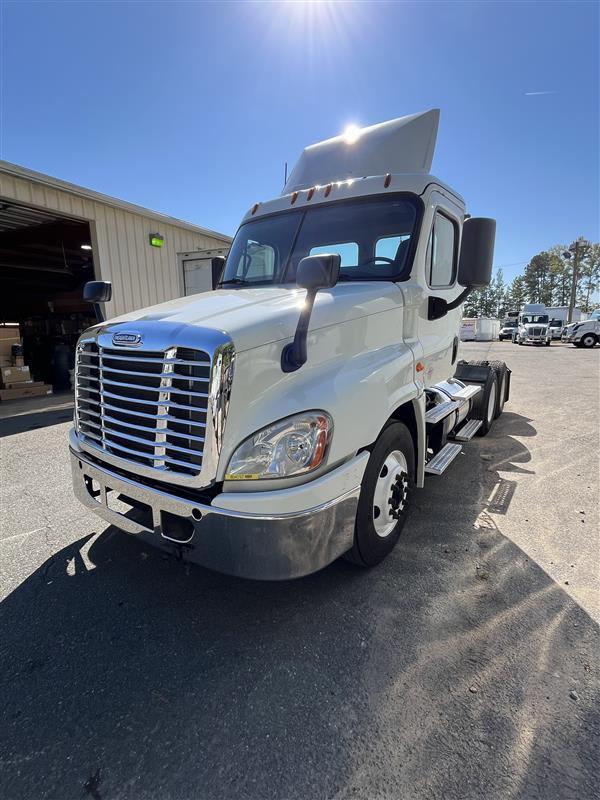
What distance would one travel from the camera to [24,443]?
6.09 m

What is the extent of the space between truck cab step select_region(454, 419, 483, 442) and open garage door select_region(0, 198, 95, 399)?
912 centimetres

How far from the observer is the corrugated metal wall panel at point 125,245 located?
8.48 meters

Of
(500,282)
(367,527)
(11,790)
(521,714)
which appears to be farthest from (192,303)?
(500,282)

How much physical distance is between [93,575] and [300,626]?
146 centimetres

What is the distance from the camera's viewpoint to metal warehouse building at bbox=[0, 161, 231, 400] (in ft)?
28.6

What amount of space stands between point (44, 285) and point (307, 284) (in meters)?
17.8

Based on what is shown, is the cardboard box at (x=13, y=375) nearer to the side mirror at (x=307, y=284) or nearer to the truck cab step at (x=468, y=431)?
the truck cab step at (x=468, y=431)

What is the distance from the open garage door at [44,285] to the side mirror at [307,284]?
9.06m

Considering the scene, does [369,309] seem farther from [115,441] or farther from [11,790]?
[11,790]

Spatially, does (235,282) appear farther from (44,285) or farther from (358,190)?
(44,285)

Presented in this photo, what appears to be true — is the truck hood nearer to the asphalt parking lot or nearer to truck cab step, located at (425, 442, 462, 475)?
truck cab step, located at (425, 442, 462, 475)

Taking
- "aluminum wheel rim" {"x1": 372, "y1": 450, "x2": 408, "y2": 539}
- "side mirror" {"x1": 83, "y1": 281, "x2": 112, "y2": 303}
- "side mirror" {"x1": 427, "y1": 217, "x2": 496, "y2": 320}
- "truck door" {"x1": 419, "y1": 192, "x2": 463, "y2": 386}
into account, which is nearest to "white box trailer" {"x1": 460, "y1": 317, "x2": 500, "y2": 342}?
"truck door" {"x1": 419, "y1": 192, "x2": 463, "y2": 386}

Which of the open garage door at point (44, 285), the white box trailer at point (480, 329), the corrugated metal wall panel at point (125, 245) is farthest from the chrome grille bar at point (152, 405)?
the white box trailer at point (480, 329)

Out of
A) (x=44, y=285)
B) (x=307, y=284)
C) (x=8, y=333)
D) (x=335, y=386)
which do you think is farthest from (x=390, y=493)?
(x=44, y=285)
